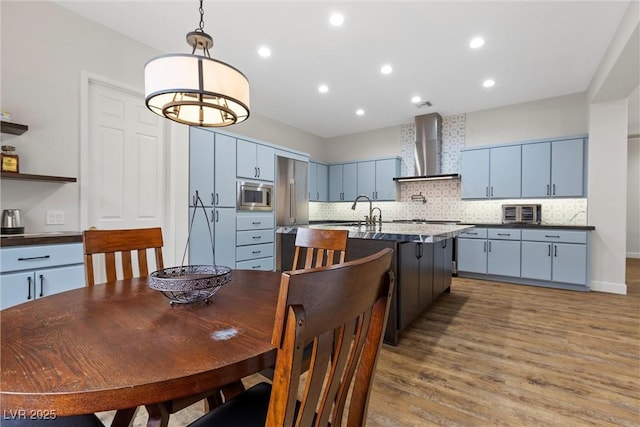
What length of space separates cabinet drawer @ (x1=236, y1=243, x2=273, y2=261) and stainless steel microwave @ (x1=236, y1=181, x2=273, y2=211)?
21.0 inches

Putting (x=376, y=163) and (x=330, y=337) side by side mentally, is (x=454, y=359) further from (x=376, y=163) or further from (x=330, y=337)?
(x=376, y=163)

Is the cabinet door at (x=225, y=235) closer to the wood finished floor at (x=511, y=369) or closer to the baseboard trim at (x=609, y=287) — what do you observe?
the wood finished floor at (x=511, y=369)

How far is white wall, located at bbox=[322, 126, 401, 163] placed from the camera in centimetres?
605

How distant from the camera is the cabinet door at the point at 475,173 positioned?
15.8 feet

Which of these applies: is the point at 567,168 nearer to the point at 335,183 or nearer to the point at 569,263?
the point at 569,263

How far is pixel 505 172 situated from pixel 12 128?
19.2ft

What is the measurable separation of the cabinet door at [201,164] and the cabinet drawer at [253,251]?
754mm

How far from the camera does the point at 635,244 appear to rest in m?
6.62

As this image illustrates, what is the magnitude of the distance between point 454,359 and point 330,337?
2.03m

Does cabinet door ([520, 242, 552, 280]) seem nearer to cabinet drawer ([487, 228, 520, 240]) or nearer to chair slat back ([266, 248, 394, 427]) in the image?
cabinet drawer ([487, 228, 520, 240])

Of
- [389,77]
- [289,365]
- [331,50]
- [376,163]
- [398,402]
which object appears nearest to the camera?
[289,365]

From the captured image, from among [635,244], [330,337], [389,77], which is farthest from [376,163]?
[635,244]

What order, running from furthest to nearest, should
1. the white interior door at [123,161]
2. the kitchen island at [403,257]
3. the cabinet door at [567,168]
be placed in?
1. the cabinet door at [567,168]
2. the white interior door at [123,161]
3. the kitchen island at [403,257]

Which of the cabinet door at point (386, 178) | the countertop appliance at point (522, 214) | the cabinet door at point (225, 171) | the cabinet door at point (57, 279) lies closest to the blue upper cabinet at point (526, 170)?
the countertop appliance at point (522, 214)
